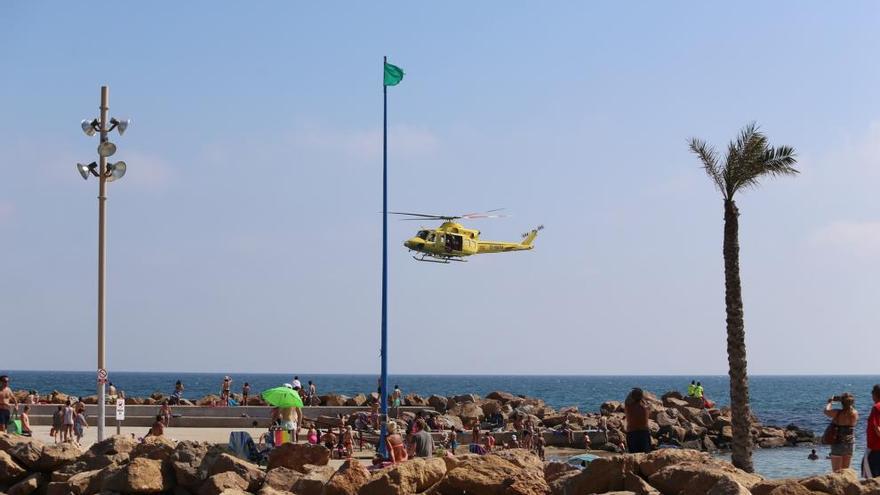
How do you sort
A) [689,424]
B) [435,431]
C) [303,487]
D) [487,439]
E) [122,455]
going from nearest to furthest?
1. [303,487]
2. [122,455]
3. [487,439]
4. [435,431]
5. [689,424]

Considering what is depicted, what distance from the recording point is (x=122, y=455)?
18375 millimetres

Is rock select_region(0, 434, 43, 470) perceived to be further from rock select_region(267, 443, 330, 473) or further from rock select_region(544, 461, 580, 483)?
rock select_region(544, 461, 580, 483)

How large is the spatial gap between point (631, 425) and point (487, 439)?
1487 centimetres

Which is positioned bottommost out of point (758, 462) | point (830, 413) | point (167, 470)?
point (758, 462)

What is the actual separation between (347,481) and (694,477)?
4.82 metres

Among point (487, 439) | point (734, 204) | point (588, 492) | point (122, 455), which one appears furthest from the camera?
point (487, 439)

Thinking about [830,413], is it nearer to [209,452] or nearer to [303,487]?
[303,487]

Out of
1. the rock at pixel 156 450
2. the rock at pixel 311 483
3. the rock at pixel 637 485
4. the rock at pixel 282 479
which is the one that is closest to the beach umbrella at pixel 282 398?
the rock at pixel 156 450

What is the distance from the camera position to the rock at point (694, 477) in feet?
42.5

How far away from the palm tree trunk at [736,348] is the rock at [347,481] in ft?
36.2

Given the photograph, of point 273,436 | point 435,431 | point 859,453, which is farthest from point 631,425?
point 859,453

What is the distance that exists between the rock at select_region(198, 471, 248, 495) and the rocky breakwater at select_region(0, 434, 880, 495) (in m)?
0.02

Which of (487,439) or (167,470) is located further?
(487,439)

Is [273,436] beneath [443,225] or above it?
A: beneath
